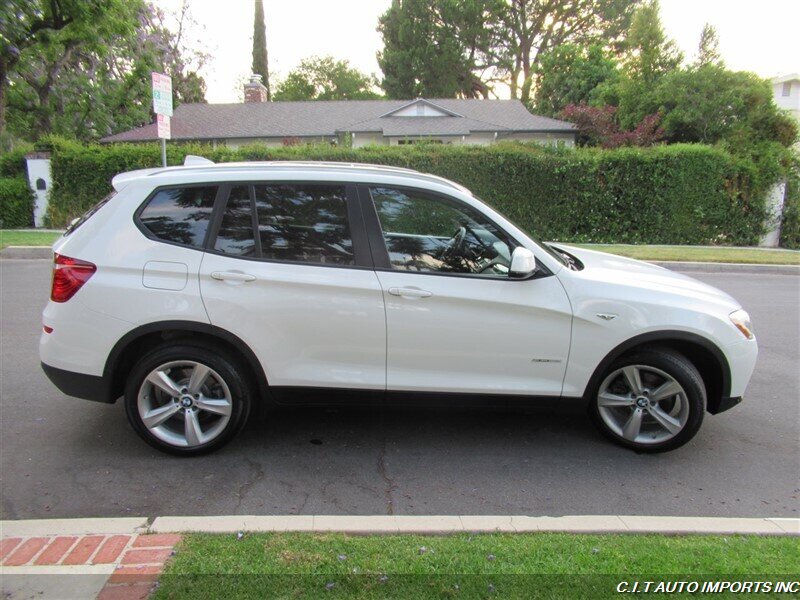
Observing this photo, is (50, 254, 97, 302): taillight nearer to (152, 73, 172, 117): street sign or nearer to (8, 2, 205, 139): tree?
(152, 73, 172, 117): street sign

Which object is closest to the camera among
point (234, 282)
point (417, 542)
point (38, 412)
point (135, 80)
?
point (417, 542)

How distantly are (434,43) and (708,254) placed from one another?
35.5 m

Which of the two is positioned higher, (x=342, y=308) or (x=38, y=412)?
(x=342, y=308)

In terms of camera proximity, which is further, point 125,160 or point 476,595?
point 125,160

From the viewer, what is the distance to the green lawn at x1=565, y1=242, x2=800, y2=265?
12487mm

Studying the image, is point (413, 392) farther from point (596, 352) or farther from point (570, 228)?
point (570, 228)

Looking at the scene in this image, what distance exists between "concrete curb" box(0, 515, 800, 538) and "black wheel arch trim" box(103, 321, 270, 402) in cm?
95

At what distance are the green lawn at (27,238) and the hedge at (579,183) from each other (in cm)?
175

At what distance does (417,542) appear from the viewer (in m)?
2.67

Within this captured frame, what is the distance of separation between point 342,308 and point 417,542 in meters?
1.45

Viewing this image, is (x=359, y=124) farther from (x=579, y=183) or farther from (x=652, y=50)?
(x=579, y=183)

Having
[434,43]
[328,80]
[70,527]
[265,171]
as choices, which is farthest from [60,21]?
[328,80]

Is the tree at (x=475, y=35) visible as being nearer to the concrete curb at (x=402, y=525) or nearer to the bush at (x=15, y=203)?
the bush at (x=15, y=203)

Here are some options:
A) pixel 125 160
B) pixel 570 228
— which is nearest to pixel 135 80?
pixel 125 160
